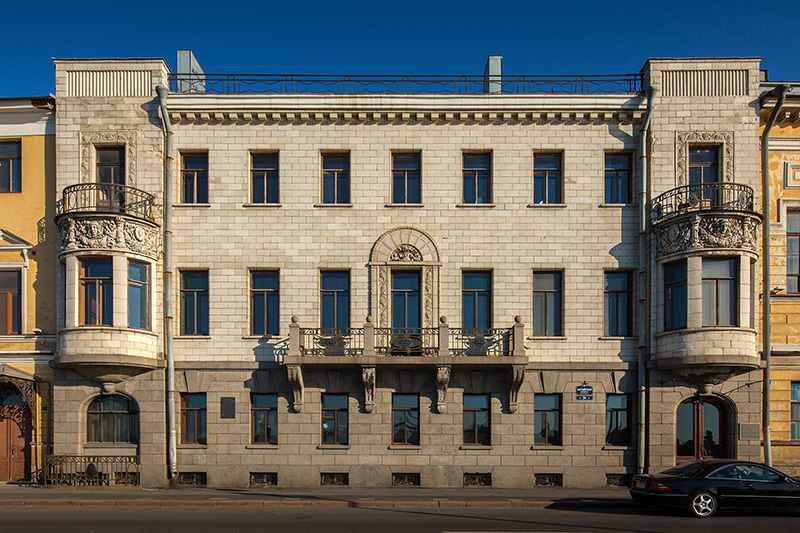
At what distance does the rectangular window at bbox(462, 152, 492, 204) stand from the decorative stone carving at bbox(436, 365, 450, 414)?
5.47 metres

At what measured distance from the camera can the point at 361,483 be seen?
64.7ft

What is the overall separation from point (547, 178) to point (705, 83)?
5728mm

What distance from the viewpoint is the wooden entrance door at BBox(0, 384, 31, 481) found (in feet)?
66.4

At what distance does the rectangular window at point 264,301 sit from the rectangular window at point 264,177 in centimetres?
243

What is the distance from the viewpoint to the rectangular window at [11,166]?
20.9m

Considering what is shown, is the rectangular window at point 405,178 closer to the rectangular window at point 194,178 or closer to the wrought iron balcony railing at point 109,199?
the rectangular window at point 194,178

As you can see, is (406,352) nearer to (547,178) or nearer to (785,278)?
(547,178)

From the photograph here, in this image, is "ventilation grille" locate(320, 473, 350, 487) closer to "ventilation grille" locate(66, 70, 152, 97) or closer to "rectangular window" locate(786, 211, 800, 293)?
"ventilation grille" locate(66, 70, 152, 97)

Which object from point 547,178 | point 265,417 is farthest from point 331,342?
point 547,178

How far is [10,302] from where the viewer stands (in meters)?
20.6

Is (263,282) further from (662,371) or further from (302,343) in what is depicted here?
(662,371)

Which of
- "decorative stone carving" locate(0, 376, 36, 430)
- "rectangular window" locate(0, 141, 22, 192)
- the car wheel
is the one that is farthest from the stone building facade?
the car wheel

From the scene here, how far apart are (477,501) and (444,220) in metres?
8.50

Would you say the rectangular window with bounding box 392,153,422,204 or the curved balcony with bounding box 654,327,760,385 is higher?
the rectangular window with bounding box 392,153,422,204
